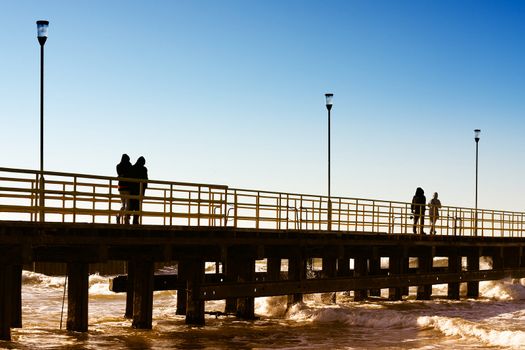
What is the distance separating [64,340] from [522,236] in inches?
990

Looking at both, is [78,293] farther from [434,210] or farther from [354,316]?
[434,210]

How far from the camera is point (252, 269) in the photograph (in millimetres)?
24562

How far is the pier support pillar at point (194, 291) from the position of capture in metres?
22.7

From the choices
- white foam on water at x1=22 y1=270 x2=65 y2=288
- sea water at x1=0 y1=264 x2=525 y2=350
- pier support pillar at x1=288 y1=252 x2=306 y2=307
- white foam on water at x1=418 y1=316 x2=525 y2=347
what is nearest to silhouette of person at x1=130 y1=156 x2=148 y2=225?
sea water at x1=0 y1=264 x2=525 y2=350

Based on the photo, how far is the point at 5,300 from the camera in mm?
18422

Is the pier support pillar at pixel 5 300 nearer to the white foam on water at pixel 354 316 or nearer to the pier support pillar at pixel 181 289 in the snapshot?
the pier support pillar at pixel 181 289

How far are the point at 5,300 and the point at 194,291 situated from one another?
209 inches

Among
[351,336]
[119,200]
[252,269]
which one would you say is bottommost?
[351,336]

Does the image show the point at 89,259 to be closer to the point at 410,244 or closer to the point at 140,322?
the point at 140,322

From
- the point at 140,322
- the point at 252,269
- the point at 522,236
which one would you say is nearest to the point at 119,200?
the point at 140,322

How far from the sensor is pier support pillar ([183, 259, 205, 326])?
22688 mm

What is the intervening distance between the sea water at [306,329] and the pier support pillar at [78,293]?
0.28 m

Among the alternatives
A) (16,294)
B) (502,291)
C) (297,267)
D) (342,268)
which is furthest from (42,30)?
(502,291)

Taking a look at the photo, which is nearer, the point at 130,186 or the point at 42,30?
the point at 130,186
